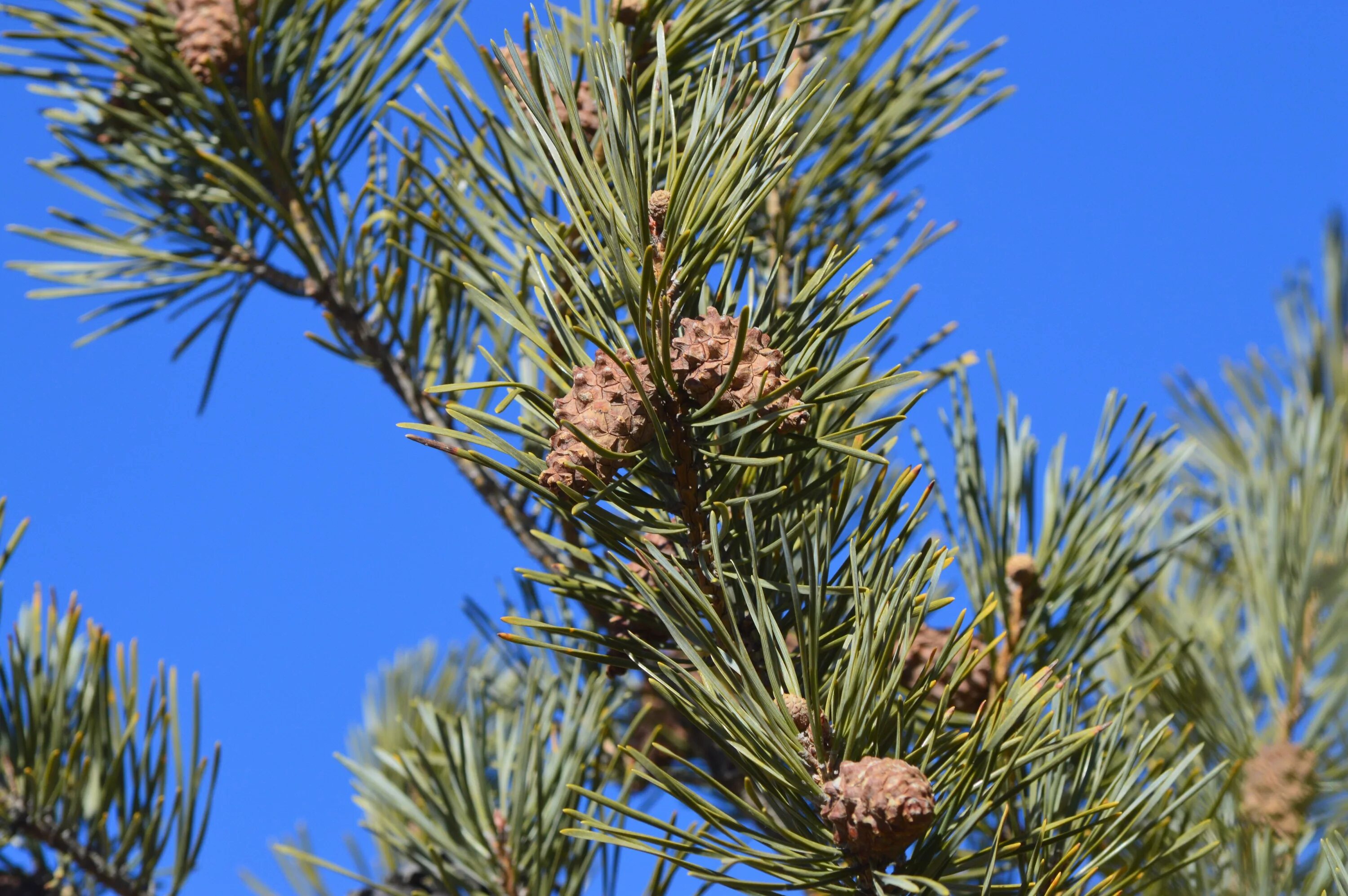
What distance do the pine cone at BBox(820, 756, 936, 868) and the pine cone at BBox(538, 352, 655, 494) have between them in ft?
0.62

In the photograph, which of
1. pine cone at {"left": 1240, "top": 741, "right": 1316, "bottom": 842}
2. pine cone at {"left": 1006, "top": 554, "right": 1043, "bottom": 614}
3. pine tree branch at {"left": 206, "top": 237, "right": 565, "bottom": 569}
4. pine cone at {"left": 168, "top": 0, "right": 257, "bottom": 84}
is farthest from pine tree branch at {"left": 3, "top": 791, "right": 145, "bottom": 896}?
pine cone at {"left": 1240, "top": 741, "right": 1316, "bottom": 842}

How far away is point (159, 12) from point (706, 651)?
794mm


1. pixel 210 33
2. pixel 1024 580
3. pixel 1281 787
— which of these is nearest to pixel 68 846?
pixel 210 33

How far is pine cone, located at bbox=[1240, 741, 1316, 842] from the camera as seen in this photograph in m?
1.17

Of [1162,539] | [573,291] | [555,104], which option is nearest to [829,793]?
[573,291]

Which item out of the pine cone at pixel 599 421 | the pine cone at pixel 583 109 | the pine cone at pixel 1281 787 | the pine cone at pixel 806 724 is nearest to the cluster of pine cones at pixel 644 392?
the pine cone at pixel 599 421

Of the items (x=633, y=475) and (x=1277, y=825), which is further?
(x=1277, y=825)

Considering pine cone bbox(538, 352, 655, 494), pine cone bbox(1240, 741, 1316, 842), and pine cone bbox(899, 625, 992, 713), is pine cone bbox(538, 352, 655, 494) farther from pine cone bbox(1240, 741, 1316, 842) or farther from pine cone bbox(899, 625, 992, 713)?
pine cone bbox(1240, 741, 1316, 842)

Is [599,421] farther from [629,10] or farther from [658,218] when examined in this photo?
[629,10]

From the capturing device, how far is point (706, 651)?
0.63 metres

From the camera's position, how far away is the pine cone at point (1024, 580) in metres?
0.88

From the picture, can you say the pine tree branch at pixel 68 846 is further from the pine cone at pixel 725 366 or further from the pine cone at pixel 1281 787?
the pine cone at pixel 1281 787

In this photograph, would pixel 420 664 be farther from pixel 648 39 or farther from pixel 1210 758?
pixel 648 39

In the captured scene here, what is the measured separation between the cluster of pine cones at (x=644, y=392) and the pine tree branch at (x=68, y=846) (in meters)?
0.63
